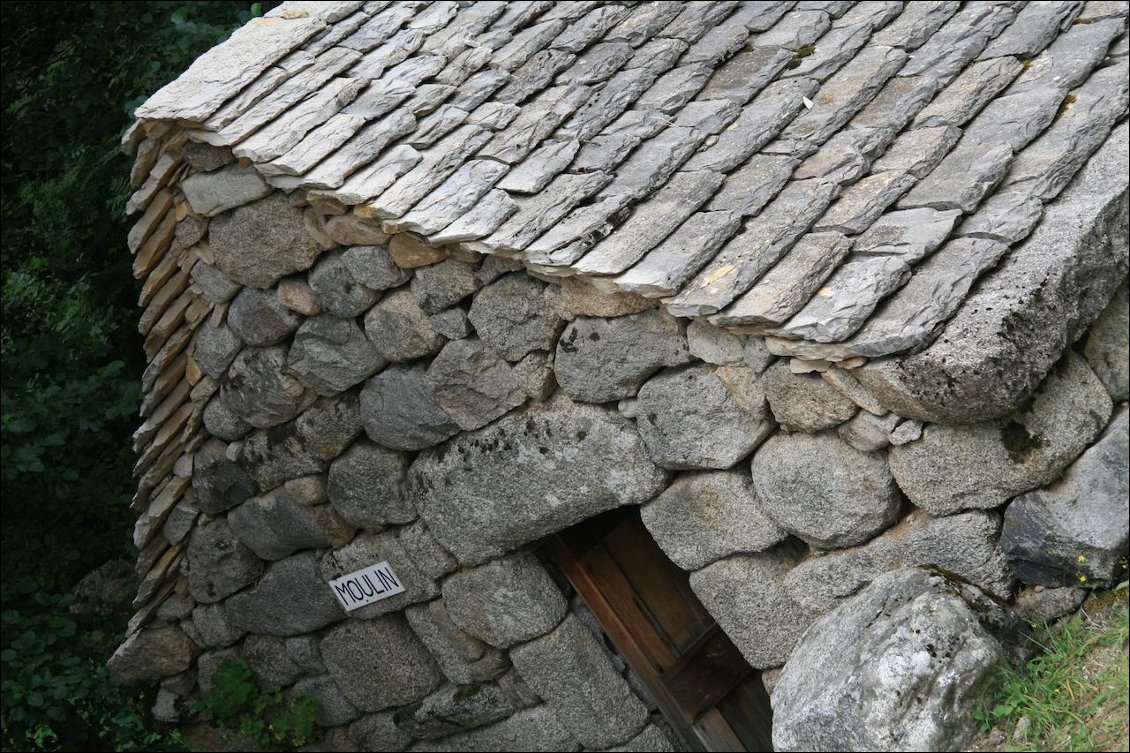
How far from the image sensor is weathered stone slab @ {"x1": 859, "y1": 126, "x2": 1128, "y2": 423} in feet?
8.58

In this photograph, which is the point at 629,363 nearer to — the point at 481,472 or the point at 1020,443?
the point at 481,472

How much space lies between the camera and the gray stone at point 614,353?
333 centimetres

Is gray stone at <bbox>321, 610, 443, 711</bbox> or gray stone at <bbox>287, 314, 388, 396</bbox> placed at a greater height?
gray stone at <bbox>287, 314, 388, 396</bbox>

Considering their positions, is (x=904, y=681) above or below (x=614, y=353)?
below

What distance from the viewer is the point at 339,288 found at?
401 centimetres

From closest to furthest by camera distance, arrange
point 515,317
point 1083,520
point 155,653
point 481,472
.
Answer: point 1083,520 < point 515,317 < point 481,472 < point 155,653

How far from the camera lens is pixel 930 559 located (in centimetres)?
296

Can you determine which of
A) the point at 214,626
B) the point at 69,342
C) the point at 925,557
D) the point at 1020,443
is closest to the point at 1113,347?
the point at 1020,443

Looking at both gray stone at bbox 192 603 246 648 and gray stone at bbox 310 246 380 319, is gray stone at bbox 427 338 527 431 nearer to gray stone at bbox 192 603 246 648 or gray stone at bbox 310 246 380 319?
gray stone at bbox 310 246 380 319

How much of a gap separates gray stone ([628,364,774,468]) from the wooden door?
3.26 ft

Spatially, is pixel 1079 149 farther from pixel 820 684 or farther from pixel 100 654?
pixel 100 654

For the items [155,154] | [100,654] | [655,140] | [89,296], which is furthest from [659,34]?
[100,654]

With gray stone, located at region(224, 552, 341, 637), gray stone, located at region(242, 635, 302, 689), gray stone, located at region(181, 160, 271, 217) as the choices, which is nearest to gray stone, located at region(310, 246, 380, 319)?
gray stone, located at region(181, 160, 271, 217)

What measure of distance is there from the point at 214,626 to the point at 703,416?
268cm
